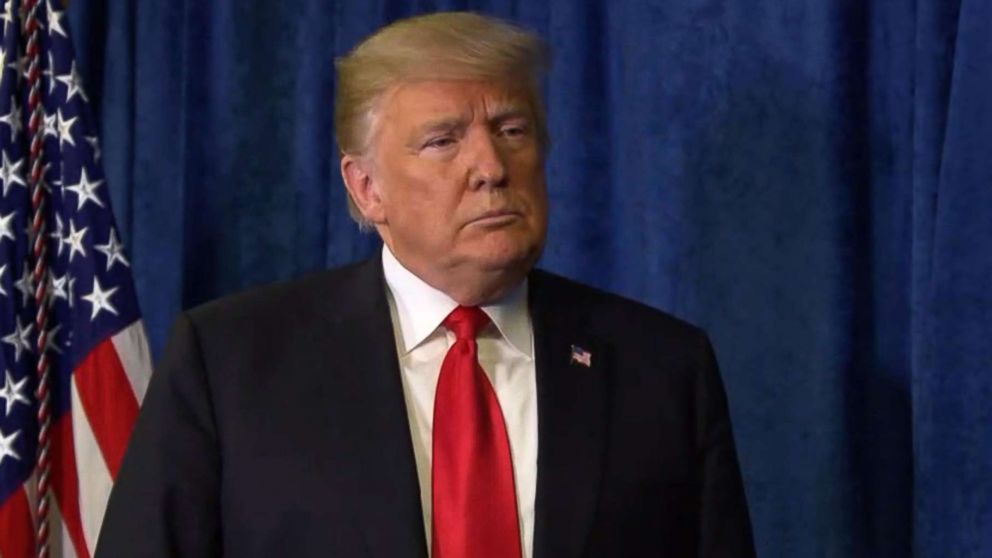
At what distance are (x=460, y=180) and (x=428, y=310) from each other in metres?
0.18

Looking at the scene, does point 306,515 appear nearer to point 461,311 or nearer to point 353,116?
point 461,311

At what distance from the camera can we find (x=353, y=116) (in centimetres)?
188

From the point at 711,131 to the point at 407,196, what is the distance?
0.74 meters

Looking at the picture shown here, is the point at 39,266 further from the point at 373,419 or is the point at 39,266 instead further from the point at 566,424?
the point at 566,424

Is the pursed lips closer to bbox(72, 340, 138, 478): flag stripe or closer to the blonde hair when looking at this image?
the blonde hair

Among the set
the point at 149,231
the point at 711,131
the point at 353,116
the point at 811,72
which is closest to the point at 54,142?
the point at 149,231

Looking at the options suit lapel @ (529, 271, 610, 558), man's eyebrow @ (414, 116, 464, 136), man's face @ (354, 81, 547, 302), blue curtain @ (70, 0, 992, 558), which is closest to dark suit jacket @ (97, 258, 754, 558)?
suit lapel @ (529, 271, 610, 558)

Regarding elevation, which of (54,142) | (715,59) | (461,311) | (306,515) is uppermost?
(715,59)

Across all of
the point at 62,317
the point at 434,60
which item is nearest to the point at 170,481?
the point at 434,60

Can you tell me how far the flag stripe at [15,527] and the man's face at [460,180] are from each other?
84 centimetres

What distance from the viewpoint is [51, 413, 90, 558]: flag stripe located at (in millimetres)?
2273

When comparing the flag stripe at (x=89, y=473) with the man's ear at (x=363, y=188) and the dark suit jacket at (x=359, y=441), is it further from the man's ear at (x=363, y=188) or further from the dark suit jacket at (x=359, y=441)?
the man's ear at (x=363, y=188)

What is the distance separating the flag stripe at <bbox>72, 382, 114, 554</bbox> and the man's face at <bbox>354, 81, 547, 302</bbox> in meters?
0.75

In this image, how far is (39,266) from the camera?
2.27 metres
